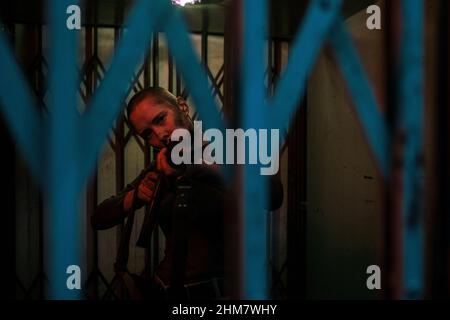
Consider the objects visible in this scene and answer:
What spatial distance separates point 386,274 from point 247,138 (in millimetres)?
570

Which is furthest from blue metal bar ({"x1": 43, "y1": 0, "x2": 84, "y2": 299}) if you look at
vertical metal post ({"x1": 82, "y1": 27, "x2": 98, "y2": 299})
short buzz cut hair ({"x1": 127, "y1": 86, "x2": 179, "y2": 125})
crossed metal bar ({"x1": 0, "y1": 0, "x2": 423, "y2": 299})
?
vertical metal post ({"x1": 82, "y1": 27, "x2": 98, "y2": 299})

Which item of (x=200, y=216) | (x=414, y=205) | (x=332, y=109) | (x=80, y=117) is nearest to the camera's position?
(x=80, y=117)

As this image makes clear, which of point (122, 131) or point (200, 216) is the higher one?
point (122, 131)

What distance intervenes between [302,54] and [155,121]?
2.04 m

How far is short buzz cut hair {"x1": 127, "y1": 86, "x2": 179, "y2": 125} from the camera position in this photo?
311 cm

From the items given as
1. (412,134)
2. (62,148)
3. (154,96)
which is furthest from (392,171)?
(154,96)

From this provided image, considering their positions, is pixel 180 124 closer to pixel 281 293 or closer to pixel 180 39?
pixel 281 293

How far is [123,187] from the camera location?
3.29 metres

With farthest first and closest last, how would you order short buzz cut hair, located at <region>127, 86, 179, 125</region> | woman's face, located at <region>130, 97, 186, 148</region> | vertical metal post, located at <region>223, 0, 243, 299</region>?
short buzz cut hair, located at <region>127, 86, 179, 125</region>, woman's face, located at <region>130, 97, 186, 148</region>, vertical metal post, located at <region>223, 0, 243, 299</region>

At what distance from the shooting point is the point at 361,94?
1138 mm

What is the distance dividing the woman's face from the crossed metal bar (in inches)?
74.0

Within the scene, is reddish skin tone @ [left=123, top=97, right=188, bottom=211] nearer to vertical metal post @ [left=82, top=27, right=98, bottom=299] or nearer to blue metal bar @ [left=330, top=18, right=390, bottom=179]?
vertical metal post @ [left=82, top=27, right=98, bottom=299]

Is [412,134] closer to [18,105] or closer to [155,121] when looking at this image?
[18,105]
